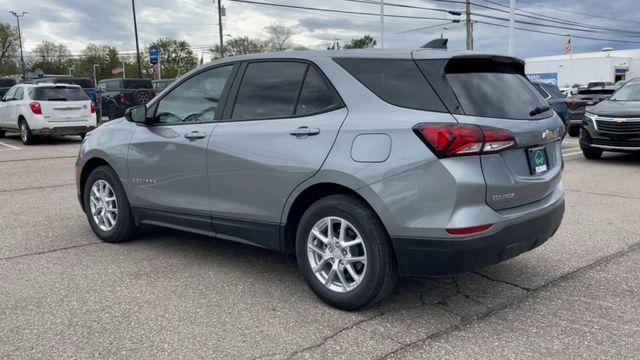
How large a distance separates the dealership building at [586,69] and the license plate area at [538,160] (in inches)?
1911

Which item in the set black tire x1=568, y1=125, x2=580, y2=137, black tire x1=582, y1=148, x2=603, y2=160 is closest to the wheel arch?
black tire x1=582, y1=148, x2=603, y2=160

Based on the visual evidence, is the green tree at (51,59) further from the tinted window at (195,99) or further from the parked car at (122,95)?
the tinted window at (195,99)

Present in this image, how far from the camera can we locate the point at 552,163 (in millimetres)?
3986

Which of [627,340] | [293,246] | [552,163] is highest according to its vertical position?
[552,163]

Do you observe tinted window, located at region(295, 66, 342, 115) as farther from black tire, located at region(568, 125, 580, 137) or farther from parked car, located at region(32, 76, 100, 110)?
→ parked car, located at region(32, 76, 100, 110)

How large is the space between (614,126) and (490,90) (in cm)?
874

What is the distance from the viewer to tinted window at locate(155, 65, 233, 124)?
4492 mm

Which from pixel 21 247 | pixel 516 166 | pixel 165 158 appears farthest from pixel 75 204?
pixel 516 166

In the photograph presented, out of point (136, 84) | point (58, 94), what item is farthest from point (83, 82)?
point (58, 94)

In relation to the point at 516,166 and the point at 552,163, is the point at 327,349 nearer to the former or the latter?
the point at 516,166

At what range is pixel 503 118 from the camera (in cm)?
351

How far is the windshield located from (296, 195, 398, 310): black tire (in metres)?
10.4

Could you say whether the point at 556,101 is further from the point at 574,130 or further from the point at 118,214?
the point at 118,214

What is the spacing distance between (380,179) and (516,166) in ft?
2.85
